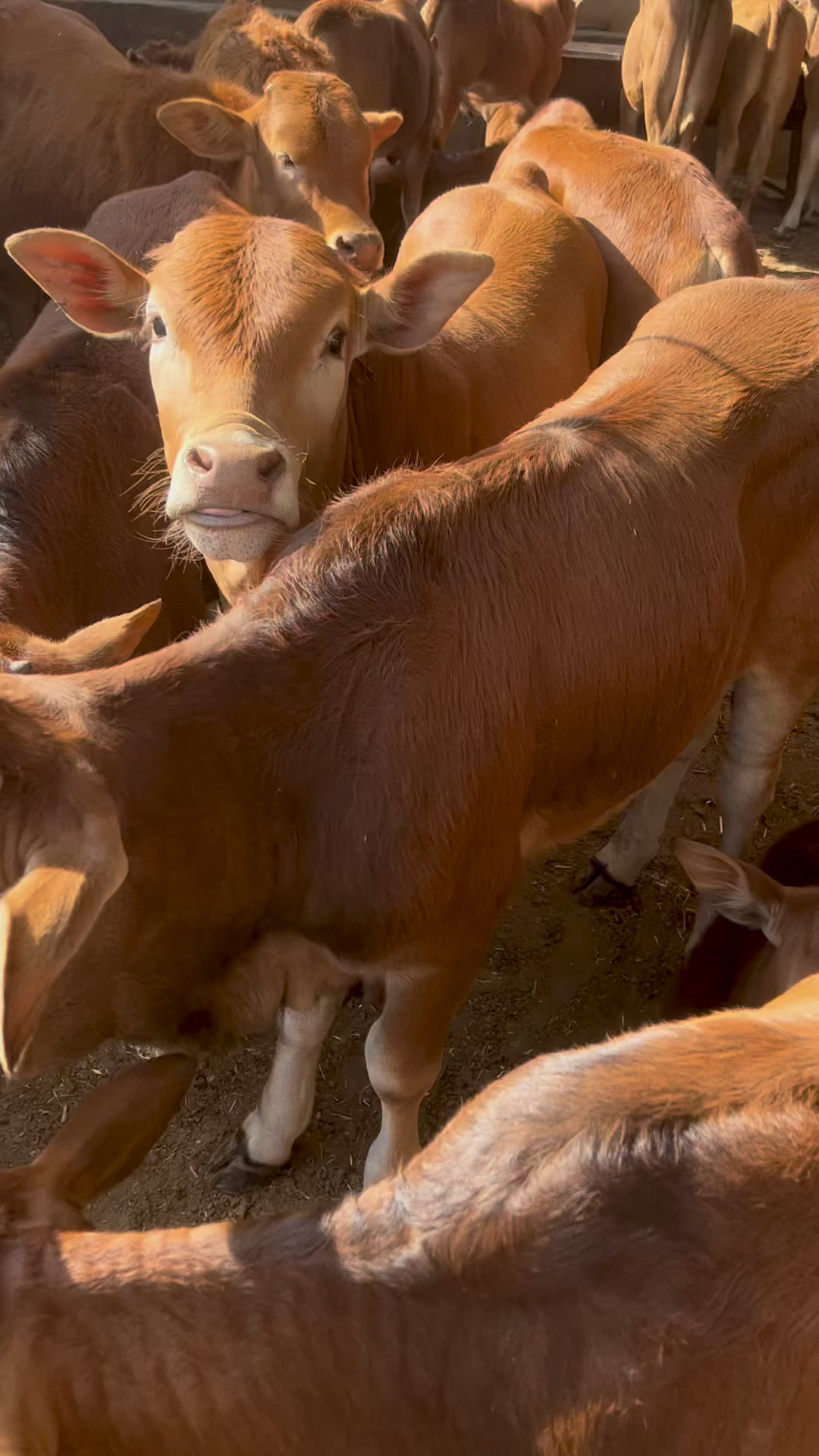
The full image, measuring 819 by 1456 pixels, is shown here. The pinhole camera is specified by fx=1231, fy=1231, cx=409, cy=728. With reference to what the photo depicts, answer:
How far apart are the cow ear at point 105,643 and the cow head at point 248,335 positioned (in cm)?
28

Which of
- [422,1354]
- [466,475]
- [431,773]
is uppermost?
[466,475]

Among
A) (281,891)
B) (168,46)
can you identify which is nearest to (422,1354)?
(281,891)

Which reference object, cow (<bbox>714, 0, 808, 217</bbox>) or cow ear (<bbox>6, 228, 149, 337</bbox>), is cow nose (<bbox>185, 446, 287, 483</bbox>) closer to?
cow ear (<bbox>6, 228, 149, 337</bbox>)

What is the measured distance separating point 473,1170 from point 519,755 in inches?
46.1

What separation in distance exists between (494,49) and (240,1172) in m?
9.63

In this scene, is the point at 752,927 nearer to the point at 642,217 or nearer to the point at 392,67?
the point at 642,217

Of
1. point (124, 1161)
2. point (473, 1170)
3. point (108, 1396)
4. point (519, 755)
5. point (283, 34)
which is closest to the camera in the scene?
point (108, 1396)

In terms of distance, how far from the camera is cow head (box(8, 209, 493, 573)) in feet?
9.54

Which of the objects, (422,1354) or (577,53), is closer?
(422,1354)

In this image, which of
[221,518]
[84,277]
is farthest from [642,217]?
[221,518]

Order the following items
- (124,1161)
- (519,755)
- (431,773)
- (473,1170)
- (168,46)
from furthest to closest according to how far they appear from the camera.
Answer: (168,46)
(519,755)
(431,773)
(124,1161)
(473,1170)

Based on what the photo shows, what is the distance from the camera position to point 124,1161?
7.38 ft

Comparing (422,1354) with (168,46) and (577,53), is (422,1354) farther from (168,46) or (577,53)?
(577,53)

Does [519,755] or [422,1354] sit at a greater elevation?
[519,755]
